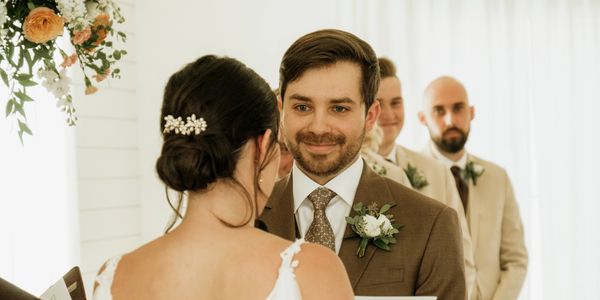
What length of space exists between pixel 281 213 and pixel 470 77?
493 cm

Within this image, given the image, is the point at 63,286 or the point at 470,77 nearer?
the point at 63,286

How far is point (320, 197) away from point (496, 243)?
2329 millimetres

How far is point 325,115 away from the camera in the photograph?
2.17 m

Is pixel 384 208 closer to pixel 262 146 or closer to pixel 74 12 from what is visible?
pixel 262 146

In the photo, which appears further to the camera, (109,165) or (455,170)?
(109,165)

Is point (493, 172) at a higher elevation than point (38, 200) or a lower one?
higher

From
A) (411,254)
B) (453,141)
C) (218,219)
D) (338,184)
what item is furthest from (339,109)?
(453,141)

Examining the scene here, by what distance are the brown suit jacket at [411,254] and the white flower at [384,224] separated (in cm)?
4

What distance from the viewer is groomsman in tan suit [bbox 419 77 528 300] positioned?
4.27 metres

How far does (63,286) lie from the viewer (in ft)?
5.67

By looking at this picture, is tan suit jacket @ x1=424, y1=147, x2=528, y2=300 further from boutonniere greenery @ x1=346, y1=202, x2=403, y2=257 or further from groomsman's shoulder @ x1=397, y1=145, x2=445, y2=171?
boutonniere greenery @ x1=346, y1=202, x2=403, y2=257

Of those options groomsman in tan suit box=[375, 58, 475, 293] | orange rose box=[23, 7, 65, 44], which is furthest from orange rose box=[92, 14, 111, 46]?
groomsman in tan suit box=[375, 58, 475, 293]

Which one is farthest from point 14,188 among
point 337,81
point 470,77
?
point 470,77

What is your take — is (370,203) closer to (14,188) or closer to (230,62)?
(230,62)
